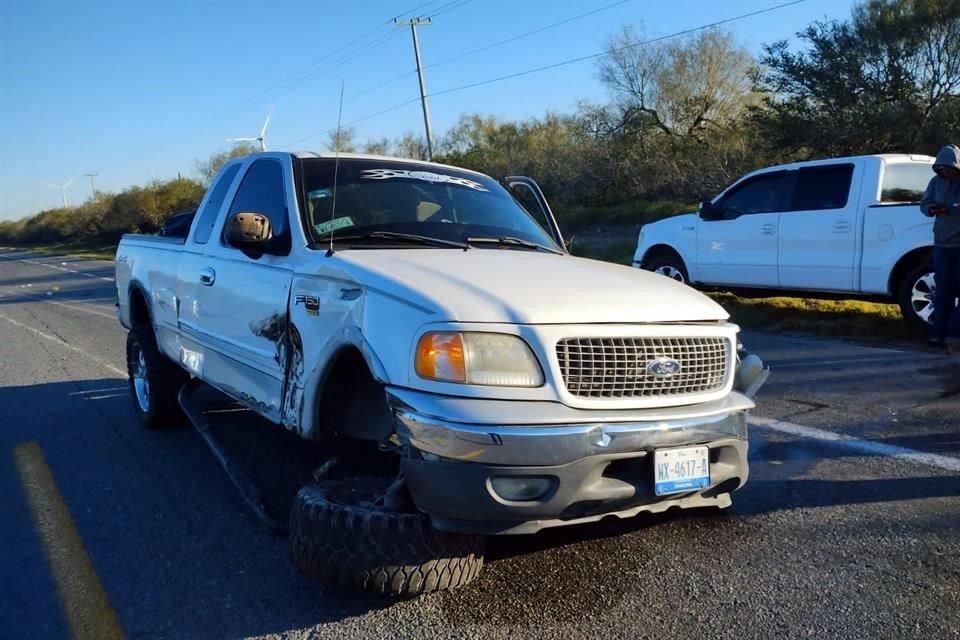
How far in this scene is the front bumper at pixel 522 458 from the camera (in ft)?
9.07

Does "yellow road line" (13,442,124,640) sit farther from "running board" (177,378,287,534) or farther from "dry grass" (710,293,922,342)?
"dry grass" (710,293,922,342)

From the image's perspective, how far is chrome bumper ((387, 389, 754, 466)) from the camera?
2.76m

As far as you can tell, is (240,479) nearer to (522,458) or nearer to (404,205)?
(404,205)

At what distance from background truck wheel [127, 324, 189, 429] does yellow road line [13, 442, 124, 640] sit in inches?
31.8

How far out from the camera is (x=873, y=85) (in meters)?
20.8

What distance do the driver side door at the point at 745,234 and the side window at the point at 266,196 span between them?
6640mm

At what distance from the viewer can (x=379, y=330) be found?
311cm

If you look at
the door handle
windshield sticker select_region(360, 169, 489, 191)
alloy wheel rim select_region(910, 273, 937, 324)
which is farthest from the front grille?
alloy wheel rim select_region(910, 273, 937, 324)

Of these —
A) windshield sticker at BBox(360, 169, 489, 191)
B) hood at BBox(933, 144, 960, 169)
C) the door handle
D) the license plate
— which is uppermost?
windshield sticker at BBox(360, 169, 489, 191)

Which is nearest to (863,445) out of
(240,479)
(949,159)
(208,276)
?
(949,159)

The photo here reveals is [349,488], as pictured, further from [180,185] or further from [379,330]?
[180,185]

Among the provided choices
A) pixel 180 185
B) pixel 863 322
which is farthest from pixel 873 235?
pixel 180 185

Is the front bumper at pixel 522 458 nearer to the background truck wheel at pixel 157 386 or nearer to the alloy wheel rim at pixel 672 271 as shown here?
the background truck wheel at pixel 157 386

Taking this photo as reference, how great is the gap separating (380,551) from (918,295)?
7.06 meters
